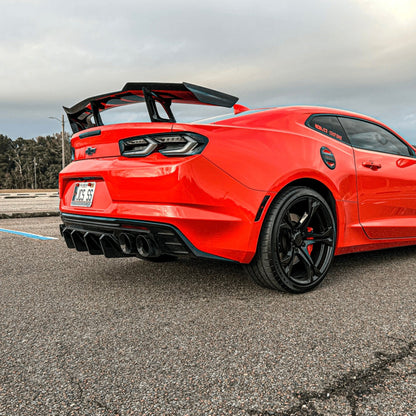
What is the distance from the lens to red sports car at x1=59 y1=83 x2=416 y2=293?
2.56 metres

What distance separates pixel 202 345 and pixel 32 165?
107m

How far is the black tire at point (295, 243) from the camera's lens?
9.14 ft

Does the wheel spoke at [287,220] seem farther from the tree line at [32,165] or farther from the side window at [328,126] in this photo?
the tree line at [32,165]

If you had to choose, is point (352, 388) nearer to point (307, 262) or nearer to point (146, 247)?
point (307, 262)

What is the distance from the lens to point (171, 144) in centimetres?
256

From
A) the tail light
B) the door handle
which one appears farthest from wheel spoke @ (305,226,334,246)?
the tail light

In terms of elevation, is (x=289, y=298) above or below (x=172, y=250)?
below

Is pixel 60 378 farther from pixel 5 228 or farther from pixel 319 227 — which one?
pixel 5 228

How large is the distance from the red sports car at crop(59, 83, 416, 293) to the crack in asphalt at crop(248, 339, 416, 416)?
1.04 metres

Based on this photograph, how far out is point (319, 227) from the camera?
3.20 m

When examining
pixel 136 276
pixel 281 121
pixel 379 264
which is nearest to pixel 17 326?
pixel 136 276

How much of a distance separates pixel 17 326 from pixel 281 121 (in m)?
2.19

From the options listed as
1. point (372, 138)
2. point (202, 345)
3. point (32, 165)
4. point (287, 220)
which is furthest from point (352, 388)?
point (32, 165)

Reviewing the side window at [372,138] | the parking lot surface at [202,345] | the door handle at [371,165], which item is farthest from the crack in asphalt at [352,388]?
the side window at [372,138]
